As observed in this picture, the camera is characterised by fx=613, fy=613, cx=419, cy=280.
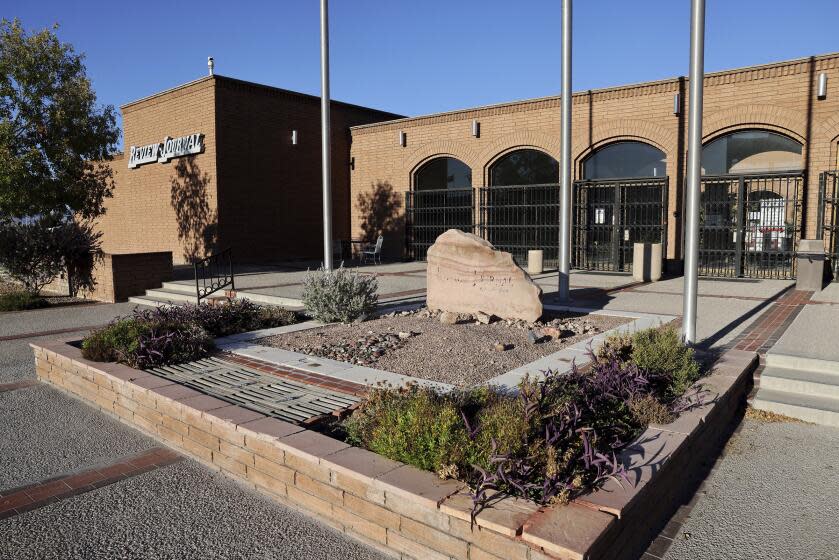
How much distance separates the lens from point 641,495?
3172 millimetres

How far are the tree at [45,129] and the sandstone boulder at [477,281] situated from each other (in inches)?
399

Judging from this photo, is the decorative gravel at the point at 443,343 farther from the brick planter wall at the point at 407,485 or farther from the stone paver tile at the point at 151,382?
the brick planter wall at the point at 407,485

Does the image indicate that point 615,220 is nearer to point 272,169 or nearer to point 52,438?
point 272,169

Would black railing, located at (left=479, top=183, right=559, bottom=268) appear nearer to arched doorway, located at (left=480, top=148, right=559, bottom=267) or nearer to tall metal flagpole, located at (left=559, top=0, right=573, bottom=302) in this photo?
arched doorway, located at (left=480, top=148, right=559, bottom=267)

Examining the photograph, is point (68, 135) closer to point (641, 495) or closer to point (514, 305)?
point (514, 305)

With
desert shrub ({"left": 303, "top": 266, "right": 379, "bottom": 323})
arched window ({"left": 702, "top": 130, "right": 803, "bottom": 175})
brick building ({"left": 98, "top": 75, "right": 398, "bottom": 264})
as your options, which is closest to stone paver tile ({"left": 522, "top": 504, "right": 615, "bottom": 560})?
desert shrub ({"left": 303, "top": 266, "right": 379, "bottom": 323})

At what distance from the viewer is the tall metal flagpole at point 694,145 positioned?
21.3 ft

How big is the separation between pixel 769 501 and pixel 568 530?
6.30 ft

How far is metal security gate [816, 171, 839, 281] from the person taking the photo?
13.6 m

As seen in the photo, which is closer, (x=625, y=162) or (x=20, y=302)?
(x=20, y=302)

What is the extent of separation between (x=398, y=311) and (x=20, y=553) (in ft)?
22.5

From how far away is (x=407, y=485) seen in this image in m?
3.24

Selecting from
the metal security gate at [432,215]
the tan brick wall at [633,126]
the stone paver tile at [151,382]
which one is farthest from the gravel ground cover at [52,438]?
the metal security gate at [432,215]

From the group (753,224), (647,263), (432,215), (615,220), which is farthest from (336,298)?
(432,215)
